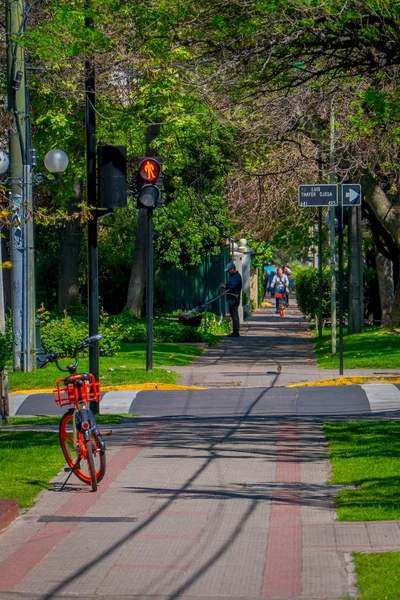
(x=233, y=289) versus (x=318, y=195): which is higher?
(x=318, y=195)

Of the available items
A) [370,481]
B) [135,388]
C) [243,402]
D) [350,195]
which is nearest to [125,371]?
[135,388]

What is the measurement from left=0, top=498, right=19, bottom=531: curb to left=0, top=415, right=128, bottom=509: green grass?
329mm

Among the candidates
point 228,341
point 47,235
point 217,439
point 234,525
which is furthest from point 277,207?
point 234,525

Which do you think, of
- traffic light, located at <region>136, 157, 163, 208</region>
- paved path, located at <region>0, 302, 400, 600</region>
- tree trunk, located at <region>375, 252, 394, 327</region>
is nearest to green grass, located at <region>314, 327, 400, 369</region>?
tree trunk, located at <region>375, 252, 394, 327</region>

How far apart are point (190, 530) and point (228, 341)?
2085 cm

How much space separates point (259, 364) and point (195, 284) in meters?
16.2

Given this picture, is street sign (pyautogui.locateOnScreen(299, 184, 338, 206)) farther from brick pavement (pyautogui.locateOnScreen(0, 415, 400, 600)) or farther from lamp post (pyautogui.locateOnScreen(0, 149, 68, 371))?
brick pavement (pyautogui.locateOnScreen(0, 415, 400, 600))

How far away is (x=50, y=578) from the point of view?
697 cm

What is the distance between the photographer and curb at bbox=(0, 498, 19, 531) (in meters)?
8.48

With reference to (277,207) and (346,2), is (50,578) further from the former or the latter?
(277,207)

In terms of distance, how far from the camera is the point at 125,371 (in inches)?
765

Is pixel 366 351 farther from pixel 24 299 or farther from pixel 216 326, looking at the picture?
pixel 216 326

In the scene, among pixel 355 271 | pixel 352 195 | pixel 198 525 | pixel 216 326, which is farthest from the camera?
pixel 216 326

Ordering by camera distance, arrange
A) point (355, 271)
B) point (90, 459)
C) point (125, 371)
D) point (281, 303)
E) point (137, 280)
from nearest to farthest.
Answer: point (90, 459) < point (125, 371) < point (355, 271) < point (137, 280) < point (281, 303)
